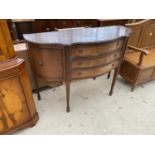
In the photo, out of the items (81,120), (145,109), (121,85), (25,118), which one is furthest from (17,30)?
(145,109)

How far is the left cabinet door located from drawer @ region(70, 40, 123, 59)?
0.52 metres

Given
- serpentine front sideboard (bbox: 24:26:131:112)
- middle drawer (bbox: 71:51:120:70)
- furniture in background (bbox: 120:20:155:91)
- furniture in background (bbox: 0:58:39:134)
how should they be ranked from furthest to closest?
furniture in background (bbox: 120:20:155:91)
middle drawer (bbox: 71:51:120:70)
serpentine front sideboard (bbox: 24:26:131:112)
furniture in background (bbox: 0:58:39:134)

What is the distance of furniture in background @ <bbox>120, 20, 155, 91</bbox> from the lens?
75.2 inches

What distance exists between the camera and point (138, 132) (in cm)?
157

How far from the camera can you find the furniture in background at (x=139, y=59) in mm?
1909

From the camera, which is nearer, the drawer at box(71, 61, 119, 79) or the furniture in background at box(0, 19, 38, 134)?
the furniture in background at box(0, 19, 38, 134)

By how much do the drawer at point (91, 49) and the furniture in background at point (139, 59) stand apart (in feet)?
1.99

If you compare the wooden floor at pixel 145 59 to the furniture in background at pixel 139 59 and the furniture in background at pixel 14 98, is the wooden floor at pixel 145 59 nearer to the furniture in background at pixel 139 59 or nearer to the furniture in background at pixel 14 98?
the furniture in background at pixel 139 59

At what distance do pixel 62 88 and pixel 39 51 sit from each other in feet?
2.96

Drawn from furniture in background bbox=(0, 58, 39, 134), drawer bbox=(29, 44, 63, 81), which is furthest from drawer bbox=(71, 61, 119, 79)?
furniture in background bbox=(0, 58, 39, 134)

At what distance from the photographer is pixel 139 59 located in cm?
191

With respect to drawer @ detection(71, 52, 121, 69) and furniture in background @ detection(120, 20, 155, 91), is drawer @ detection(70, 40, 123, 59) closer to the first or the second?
drawer @ detection(71, 52, 121, 69)

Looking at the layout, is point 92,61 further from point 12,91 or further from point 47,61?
point 12,91

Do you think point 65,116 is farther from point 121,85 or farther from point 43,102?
point 121,85
